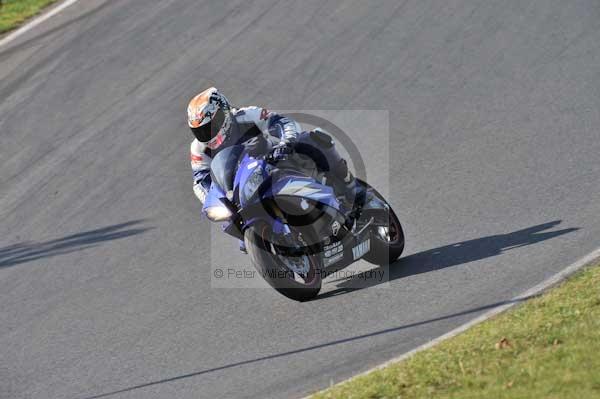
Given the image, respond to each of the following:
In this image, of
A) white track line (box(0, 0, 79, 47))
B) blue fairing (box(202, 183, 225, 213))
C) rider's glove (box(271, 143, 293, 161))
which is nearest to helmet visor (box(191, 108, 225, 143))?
blue fairing (box(202, 183, 225, 213))

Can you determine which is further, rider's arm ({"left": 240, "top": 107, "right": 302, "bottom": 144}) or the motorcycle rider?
rider's arm ({"left": 240, "top": 107, "right": 302, "bottom": 144})

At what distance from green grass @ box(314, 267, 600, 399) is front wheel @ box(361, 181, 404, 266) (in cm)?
202

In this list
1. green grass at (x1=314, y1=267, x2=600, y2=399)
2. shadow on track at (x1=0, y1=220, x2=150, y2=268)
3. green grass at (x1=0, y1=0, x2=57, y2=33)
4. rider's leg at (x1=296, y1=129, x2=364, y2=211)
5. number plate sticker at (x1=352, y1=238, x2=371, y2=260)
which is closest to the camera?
green grass at (x1=314, y1=267, x2=600, y2=399)

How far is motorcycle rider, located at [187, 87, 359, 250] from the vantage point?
9141 mm

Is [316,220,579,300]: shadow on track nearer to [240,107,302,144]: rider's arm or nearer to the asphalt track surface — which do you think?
the asphalt track surface

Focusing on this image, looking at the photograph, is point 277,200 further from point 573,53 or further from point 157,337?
point 573,53

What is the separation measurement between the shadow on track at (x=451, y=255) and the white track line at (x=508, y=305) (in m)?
0.81

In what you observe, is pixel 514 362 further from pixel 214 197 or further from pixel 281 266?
→ pixel 214 197

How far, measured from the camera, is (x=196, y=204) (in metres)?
12.3

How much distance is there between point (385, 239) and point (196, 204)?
11.6ft

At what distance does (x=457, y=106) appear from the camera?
42.1 feet

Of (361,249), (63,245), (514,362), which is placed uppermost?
(514,362)

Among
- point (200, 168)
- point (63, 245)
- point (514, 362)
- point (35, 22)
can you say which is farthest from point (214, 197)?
point (35, 22)

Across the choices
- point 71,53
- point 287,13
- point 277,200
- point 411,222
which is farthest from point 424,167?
point 71,53
